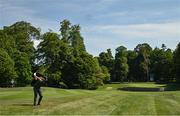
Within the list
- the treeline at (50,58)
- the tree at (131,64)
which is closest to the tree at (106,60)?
the tree at (131,64)

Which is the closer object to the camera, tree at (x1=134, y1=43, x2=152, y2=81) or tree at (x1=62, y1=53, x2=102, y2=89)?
tree at (x1=62, y1=53, x2=102, y2=89)

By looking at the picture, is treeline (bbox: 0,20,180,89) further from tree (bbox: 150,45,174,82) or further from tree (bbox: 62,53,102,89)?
tree (bbox: 150,45,174,82)

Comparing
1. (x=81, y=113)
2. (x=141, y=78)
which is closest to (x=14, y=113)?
(x=81, y=113)

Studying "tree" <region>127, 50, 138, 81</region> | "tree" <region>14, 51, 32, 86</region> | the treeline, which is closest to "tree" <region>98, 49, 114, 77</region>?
"tree" <region>127, 50, 138, 81</region>

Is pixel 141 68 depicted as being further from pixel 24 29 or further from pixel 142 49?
pixel 24 29

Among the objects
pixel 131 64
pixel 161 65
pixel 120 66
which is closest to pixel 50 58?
pixel 120 66

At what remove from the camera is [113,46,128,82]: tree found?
14762 cm

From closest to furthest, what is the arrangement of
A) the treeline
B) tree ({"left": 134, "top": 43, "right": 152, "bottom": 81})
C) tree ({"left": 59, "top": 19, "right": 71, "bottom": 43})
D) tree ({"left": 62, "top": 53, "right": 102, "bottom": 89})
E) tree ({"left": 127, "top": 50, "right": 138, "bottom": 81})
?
the treeline < tree ({"left": 62, "top": 53, "right": 102, "bottom": 89}) < tree ({"left": 59, "top": 19, "right": 71, "bottom": 43}) < tree ({"left": 134, "top": 43, "right": 152, "bottom": 81}) < tree ({"left": 127, "top": 50, "right": 138, "bottom": 81})

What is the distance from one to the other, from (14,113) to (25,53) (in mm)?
82661

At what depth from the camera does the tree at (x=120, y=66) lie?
148 meters

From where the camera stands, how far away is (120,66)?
484ft

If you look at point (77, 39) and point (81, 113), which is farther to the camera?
point (77, 39)

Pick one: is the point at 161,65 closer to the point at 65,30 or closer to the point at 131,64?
the point at 131,64

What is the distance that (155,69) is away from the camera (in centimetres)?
15225
